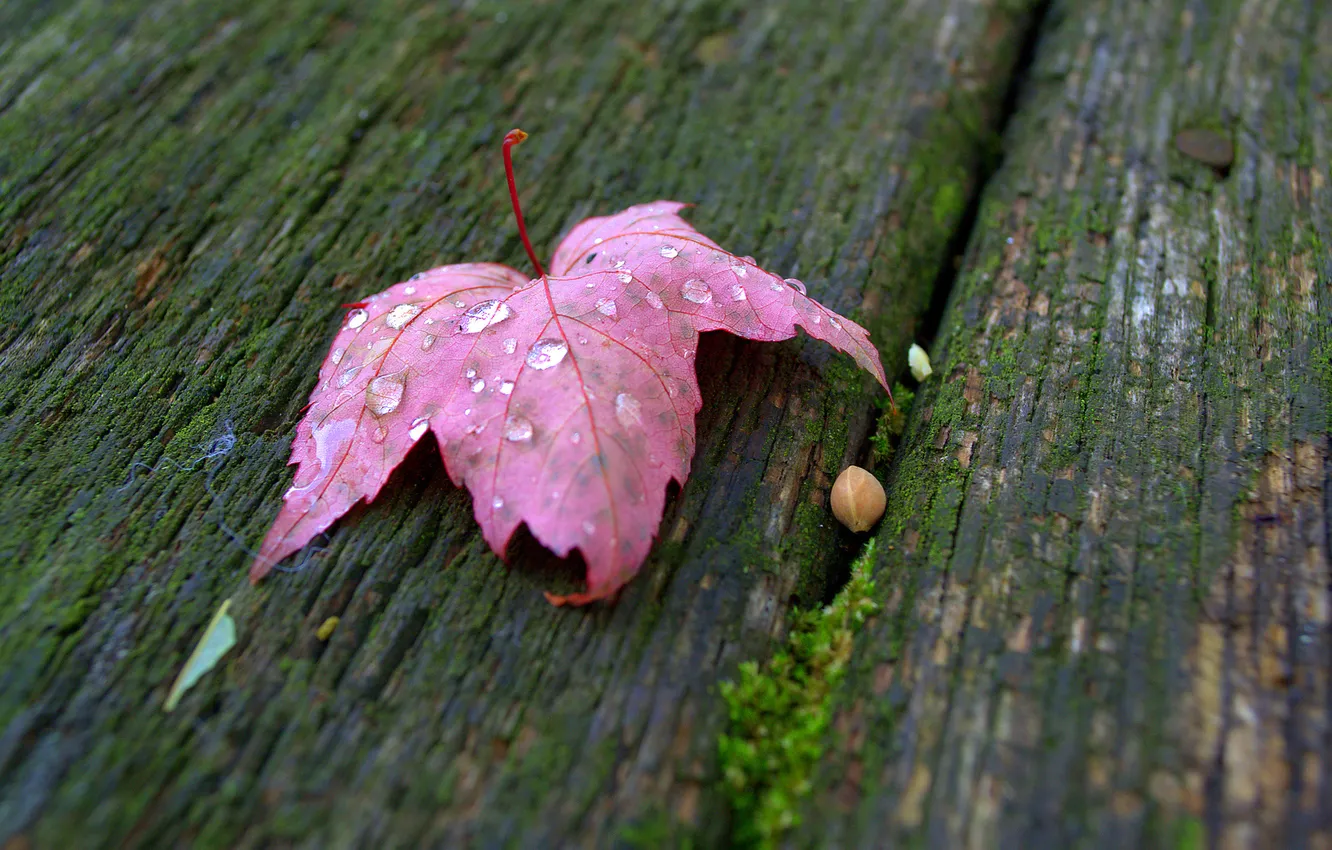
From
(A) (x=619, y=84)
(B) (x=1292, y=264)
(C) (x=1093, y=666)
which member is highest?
(A) (x=619, y=84)

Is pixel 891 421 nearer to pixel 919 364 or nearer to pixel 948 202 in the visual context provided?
pixel 919 364

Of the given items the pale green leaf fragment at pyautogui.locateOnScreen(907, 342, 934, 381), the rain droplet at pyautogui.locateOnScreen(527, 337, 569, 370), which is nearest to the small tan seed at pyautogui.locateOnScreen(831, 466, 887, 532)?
the pale green leaf fragment at pyautogui.locateOnScreen(907, 342, 934, 381)

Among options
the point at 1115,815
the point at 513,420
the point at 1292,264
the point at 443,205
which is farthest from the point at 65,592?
the point at 1292,264

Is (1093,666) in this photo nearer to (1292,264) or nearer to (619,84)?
(1292,264)

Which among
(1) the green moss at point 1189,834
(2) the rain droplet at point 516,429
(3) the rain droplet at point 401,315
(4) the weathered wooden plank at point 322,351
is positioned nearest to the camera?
(1) the green moss at point 1189,834

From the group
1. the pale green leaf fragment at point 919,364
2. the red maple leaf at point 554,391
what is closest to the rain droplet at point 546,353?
the red maple leaf at point 554,391

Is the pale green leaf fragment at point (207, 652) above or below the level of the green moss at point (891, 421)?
above

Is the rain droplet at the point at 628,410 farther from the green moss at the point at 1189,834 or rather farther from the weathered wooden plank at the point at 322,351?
the green moss at the point at 1189,834
